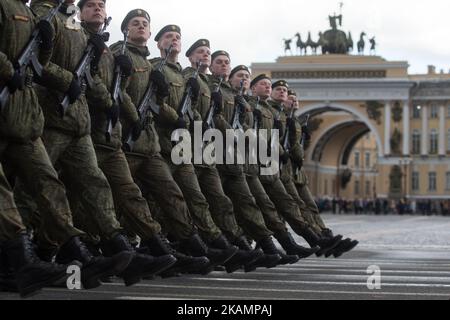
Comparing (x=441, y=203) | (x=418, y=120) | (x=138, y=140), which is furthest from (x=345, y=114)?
(x=138, y=140)

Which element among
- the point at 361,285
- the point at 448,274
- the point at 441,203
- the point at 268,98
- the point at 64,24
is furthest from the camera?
the point at 441,203

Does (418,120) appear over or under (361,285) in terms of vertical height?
over

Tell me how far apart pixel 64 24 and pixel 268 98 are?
235 inches

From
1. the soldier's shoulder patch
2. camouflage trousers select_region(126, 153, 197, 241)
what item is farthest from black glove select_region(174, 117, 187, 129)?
the soldier's shoulder patch

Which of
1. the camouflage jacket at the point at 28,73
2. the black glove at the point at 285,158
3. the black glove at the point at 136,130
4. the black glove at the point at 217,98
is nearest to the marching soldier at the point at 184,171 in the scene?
the black glove at the point at 217,98

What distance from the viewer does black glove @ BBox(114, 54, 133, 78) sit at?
7.82 meters

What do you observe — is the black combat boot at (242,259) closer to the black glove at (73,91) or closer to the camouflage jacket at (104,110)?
the camouflage jacket at (104,110)

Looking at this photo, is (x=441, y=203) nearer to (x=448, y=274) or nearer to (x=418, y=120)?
(x=418, y=120)

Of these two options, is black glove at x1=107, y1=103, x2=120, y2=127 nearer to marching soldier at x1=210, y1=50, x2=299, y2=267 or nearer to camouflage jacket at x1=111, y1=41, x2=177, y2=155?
camouflage jacket at x1=111, y1=41, x2=177, y2=155

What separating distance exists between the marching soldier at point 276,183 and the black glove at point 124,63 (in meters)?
4.01

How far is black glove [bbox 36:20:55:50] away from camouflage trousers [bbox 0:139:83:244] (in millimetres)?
589

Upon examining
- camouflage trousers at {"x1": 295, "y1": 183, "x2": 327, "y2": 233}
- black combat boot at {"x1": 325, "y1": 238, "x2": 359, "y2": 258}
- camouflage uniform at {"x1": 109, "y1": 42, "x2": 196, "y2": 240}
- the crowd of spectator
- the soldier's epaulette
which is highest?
the soldier's epaulette

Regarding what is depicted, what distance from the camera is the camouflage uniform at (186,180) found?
9.33 meters

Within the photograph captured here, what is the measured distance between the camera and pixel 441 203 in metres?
62.9
